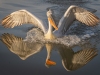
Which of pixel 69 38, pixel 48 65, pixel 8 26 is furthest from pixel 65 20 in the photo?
pixel 48 65

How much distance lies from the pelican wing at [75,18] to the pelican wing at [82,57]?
1.37 m

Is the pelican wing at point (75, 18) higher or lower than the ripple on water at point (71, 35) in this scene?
higher

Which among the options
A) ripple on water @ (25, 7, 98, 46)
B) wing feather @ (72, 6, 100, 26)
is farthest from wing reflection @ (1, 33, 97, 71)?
wing feather @ (72, 6, 100, 26)

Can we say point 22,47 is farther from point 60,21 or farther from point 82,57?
point 82,57

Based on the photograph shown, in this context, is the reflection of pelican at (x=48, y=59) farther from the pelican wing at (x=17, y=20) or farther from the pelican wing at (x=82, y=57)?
the pelican wing at (x=17, y=20)

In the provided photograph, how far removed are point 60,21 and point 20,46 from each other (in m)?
1.57

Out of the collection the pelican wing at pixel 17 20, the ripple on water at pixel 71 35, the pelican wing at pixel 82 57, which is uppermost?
the pelican wing at pixel 17 20

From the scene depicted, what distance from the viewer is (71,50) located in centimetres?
697

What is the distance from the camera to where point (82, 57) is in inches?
256

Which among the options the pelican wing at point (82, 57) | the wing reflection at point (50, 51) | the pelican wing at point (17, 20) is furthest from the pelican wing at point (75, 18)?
the pelican wing at point (82, 57)

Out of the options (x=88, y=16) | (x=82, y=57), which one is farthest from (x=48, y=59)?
(x=88, y=16)

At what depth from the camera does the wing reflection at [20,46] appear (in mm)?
6634

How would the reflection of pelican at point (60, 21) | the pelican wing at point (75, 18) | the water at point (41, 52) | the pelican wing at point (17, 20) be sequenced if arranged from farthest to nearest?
the pelican wing at point (17, 20) < the pelican wing at point (75, 18) < the reflection of pelican at point (60, 21) < the water at point (41, 52)

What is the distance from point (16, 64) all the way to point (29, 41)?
1.73m
